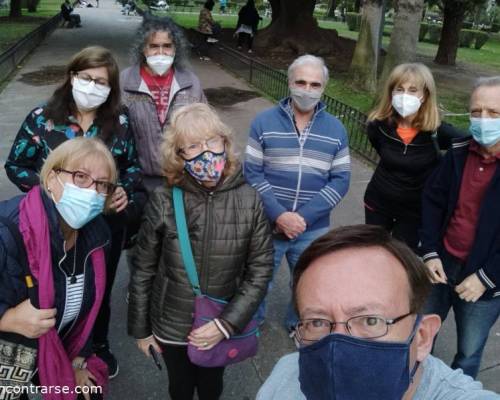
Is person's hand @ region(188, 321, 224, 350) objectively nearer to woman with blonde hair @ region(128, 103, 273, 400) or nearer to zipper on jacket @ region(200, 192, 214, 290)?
woman with blonde hair @ region(128, 103, 273, 400)

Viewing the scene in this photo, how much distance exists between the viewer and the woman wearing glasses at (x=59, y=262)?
1.82m

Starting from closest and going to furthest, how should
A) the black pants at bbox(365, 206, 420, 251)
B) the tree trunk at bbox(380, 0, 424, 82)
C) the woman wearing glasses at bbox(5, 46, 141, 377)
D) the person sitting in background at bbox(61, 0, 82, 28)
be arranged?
the woman wearing glasses at bbox(5, 46, 141, 377) < the black pants at bbox(365, 206, 420, 251) < the tree trunk at bbox(380, 0, 424, 82) < the person sitting in background at bbox(61, 0, 82, 28)

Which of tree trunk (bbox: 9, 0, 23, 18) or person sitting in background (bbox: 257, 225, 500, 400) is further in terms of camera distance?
tree trunk (bbox: 9, 0, 23, 18)

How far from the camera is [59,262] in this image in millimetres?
1955

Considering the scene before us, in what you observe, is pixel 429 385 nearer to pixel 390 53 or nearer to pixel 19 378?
pixel 19 378

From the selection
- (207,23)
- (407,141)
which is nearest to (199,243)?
(407,141)

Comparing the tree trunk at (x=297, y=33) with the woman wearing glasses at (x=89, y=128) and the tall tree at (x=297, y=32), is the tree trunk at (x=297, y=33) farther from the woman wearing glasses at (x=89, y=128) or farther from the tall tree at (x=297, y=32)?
the woman wearing glasses at (x=89, y=128)

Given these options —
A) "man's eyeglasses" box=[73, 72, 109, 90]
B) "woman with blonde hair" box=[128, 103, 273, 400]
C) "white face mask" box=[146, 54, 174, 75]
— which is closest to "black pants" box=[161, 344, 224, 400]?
"woman with blonde hair" box=[128, 103, 273, 400]

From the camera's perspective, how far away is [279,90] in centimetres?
1052

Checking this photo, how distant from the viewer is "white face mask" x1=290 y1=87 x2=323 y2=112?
2.89 metres

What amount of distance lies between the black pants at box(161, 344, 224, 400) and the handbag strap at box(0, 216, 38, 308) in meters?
0.73

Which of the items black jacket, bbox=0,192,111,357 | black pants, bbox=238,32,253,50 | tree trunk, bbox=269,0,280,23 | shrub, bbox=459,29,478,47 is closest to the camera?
black jacket, bbox=0,192,111,357

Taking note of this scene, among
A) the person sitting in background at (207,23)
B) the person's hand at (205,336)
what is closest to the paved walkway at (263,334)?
the person's hand at (205,336)

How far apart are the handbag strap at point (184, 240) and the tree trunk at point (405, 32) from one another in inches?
299
